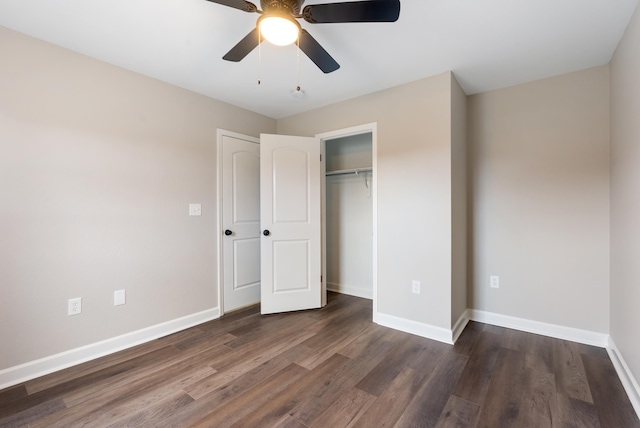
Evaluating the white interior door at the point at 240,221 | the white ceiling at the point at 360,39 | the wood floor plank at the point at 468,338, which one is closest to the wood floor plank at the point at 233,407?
the wood floor plank at the point at 468,338

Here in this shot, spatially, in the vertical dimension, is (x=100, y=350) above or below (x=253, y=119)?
below

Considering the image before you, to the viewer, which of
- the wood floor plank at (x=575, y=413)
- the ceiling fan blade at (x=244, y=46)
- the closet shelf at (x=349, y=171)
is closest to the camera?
the wood floor plank at (x=575, y=413)

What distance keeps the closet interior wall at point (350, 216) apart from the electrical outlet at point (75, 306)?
9.07ft

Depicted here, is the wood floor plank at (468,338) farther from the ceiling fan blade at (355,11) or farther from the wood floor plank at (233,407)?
the ceiling fan blade at (355,11)

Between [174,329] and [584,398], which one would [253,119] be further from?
[584,398]

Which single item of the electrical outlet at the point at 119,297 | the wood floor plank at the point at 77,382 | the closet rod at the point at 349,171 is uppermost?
the closet rod at the point at 349,171

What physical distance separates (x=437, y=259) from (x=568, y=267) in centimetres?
115

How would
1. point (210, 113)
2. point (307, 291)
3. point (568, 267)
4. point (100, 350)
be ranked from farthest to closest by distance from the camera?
1. point (307, 291)
2. point (210, 113)
3. point (568, 267)
4. point (100, 350)

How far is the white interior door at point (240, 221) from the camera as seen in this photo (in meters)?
3.15

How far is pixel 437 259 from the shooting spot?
251 cm

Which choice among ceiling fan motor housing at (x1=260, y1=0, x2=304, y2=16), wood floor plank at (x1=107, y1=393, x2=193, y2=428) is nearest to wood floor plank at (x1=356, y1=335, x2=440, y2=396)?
wood floor plank at (x1=107, y1=393, x2=193, y2=428)

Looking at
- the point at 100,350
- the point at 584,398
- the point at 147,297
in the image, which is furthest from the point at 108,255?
the point at 584,398

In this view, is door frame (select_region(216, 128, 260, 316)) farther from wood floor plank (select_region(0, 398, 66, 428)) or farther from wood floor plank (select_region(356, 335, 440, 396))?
wood floor plank (select_region(356, 335, 440, 396))

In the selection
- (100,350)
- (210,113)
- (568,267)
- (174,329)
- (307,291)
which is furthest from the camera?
(307,291)
